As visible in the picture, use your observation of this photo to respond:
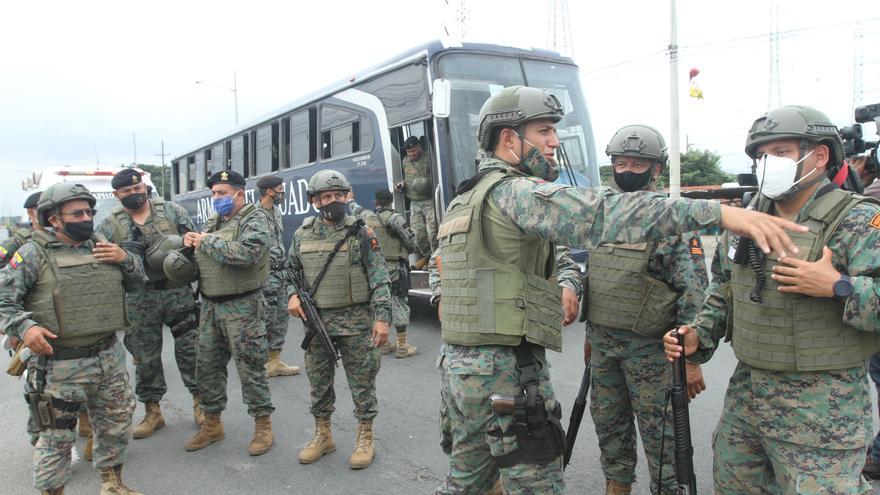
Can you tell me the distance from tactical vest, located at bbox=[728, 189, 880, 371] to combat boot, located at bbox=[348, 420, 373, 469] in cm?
255

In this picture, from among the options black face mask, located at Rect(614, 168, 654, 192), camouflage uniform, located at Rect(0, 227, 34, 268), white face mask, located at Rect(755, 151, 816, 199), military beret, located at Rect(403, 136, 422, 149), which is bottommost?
camouflage uniform, located at Rect(0, 227, 34, 268)

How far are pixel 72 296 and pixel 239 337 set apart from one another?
110 cm

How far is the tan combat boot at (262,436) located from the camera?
13.3ft

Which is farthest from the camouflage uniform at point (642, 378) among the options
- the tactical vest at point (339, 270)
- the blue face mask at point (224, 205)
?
the blue face mask at point (224, 205)

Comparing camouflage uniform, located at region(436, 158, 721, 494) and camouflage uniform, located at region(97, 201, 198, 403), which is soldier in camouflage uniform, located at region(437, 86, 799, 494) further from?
camouflage uniform, located at region(97, 201, 198, 403)

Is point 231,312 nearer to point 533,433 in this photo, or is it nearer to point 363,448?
point 363,448

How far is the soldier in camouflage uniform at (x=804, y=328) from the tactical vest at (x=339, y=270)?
2.44 m

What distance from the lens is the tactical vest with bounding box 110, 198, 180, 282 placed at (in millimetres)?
4516

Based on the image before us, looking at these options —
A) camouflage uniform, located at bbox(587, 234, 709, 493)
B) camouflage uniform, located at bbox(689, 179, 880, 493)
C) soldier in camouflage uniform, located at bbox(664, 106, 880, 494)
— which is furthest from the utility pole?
camouflage uniform, located at bbox(689, 179, 880, 493)

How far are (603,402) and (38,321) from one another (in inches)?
129

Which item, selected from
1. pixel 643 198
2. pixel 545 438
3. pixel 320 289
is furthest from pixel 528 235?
pixel 320 289

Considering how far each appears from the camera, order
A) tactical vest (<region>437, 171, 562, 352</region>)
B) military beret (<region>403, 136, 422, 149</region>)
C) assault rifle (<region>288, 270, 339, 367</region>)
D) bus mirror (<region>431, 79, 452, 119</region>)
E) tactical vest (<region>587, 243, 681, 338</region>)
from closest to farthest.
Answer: tactical vest (<region>437, 171, 562, 352</region>)
tactical vest (<region>587, 243, 681, 338</region>)
assault rifle (<region>288, 270, 339, 367</region>)
bus mirror (<region>431, 79, 452, 119</region>)
military beret (<region>403, 136, 422, 149</region>)

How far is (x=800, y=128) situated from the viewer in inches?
84.0

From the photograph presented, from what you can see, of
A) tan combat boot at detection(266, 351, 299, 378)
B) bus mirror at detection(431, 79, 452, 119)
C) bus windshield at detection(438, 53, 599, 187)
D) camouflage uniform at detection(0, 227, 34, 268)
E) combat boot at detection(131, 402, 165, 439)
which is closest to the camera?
combat boot at detection(131, 402, 165, 439)
